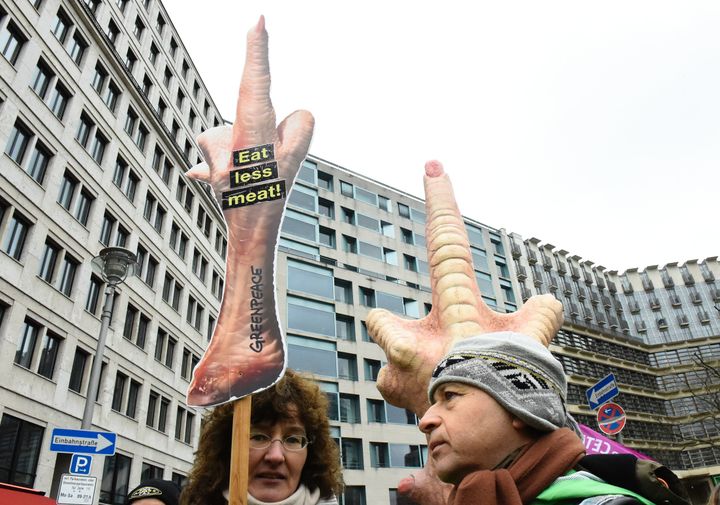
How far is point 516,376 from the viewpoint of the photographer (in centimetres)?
193

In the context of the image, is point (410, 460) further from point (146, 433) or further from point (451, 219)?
point (451, 219)

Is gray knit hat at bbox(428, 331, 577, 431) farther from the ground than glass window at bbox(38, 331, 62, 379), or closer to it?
closer to it

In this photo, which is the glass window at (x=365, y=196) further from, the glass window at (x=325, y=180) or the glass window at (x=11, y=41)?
the glass window at (x=11, y=41)

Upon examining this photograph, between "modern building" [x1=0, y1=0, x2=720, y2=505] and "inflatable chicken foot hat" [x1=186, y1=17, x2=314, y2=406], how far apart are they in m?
0.59

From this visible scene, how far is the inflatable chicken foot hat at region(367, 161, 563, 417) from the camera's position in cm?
461

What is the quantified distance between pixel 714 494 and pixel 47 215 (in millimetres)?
19116

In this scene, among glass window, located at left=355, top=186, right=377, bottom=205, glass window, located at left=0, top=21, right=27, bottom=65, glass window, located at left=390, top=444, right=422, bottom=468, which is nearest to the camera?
glass window, located at left=0, top=21, right=27, bottom=65

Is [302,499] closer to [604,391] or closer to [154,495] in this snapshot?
[154,495]

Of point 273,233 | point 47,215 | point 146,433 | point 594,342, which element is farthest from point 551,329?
point 594,342

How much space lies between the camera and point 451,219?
209 inches

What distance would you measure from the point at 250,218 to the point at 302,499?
2308mm

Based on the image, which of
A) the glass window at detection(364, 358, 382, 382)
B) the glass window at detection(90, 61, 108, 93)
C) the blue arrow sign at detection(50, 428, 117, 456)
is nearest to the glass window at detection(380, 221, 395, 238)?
the glass window at detection(364, 358, 382, 382)

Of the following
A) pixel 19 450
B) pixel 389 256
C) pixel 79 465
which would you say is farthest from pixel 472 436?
pixel 389 256

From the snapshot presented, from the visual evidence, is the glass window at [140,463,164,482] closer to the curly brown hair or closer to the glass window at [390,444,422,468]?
the glass window at [390,444,422,468]
